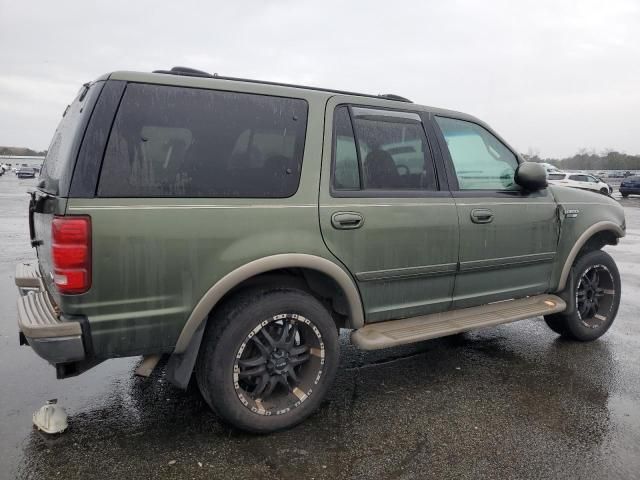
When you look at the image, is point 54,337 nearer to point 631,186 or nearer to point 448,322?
point 448,322

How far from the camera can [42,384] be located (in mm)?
3484

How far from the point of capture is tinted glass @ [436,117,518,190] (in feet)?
12.3

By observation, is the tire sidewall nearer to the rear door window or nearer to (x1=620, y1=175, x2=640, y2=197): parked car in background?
the rear door window

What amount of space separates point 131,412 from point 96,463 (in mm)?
556

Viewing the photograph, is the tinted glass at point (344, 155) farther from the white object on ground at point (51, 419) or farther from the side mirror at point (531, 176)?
the white object on ground at point (51, 419)

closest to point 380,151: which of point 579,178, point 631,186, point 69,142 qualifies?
point 69,142

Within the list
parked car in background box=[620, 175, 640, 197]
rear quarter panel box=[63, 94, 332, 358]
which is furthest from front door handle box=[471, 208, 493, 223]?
parked car in background box=[620, 175, 640, 197]

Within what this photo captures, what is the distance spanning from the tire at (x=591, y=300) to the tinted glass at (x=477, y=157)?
1160mm

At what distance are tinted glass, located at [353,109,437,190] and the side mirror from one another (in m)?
0.84

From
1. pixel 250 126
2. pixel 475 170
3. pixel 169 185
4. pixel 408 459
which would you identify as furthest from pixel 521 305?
pixel 169 185

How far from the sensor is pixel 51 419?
2.83 metres

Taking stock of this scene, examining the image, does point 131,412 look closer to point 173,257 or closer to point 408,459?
point 173,257

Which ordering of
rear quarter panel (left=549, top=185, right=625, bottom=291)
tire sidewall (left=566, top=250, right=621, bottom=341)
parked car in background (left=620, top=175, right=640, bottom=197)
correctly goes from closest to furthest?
rear quarter panel (left=549, top=185, right=625, bottom=291), tire sidewall (left=566, top=250, right=621, bottom=341), parked car in background (left=620, top=175, right=640, bottom=197)

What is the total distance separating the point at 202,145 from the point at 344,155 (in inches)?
37.1
